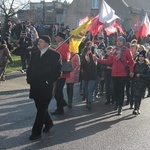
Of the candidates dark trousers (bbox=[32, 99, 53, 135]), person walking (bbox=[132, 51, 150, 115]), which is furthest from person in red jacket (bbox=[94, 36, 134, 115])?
dark trousers (bbox=[32, 99, 53, 135])

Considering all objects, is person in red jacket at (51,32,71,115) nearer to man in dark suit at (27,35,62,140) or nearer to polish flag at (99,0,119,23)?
man in dark suit at (27,35,62,140)

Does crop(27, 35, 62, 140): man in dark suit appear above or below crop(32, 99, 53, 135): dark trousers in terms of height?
above

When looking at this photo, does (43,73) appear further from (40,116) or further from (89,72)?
(89,72)

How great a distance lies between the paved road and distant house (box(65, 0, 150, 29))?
3283cm

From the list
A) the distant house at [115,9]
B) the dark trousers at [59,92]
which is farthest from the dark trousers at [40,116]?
the distant house at [115,9]

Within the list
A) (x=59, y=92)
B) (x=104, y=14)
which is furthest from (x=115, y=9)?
(x=59, y=92)

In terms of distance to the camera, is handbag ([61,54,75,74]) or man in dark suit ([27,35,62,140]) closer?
man in dark suit ([27,35,62,140])

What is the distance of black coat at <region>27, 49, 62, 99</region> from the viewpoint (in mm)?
6215

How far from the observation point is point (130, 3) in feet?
152

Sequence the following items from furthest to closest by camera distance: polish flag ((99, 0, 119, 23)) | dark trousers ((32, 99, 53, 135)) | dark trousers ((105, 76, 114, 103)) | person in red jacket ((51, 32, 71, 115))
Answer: polish flag ((99, 0, 119, 23))
dark trousers ((105, 76, 114, 103))
person in red jacket ((51, 32, 71, 115))
dark trousers ((32, 99, 53, 135))

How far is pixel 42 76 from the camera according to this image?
620 cm

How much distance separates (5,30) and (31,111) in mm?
14288

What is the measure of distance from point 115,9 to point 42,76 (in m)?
39.5

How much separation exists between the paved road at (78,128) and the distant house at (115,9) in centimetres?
3283
